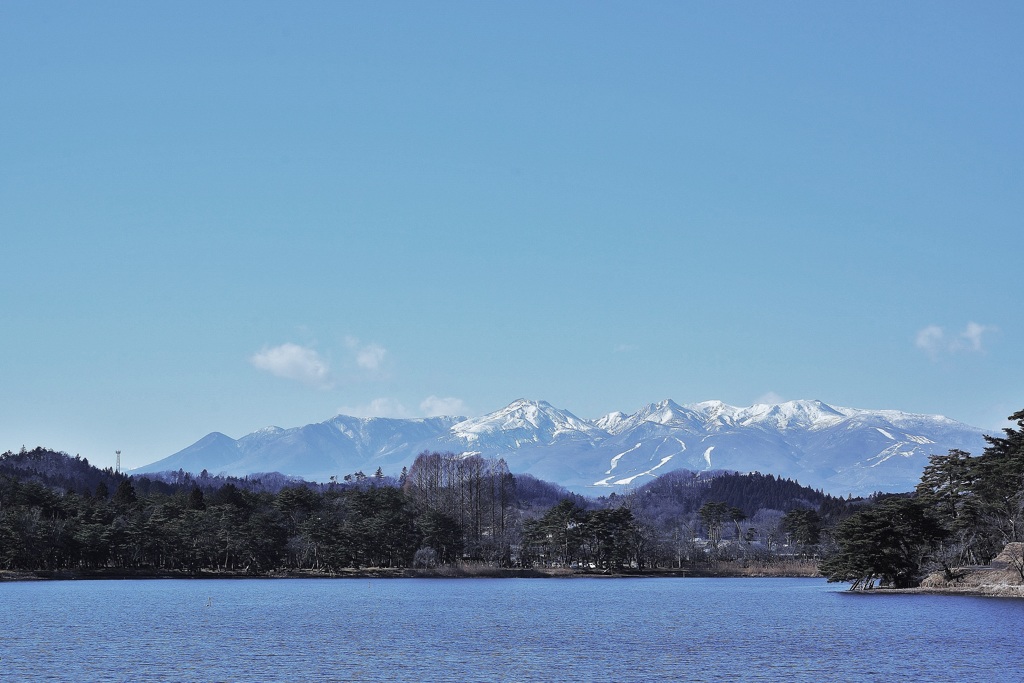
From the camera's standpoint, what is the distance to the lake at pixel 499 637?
51.2 meters

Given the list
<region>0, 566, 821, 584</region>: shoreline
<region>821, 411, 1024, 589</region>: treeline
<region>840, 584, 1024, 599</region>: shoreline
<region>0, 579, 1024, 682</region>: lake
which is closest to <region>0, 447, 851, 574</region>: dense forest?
<region>0, 566, 821, 584</region>: shoreline

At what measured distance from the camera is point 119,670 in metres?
50.9

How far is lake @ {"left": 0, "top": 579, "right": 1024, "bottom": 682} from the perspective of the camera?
168 ft

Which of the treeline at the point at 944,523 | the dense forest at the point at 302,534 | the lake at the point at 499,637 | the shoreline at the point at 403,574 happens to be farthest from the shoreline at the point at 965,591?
the shoreline at the point at 403,574

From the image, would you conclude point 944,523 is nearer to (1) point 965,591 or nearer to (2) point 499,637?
(1) point 965,591

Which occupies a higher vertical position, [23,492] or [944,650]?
[23,492]

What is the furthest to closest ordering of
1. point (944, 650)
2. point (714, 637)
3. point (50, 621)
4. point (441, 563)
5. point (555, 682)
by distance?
1. point (441, 563)
2. point (50, 621)
3. point (714, 637)
4. point (944, 650)
5. point (555, 682)

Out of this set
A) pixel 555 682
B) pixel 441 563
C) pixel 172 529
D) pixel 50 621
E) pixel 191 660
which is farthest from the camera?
pixel 441 563

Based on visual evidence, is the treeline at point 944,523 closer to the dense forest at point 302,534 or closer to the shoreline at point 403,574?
the dense forest at point 302,534

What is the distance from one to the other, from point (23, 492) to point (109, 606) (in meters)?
71.4

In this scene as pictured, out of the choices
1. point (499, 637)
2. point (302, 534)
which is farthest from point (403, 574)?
point (499, 637)

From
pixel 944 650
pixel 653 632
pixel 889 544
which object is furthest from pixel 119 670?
pixel 889 544

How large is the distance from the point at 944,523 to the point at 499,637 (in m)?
68.0

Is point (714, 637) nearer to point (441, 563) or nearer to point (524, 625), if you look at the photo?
point (524, 625)
